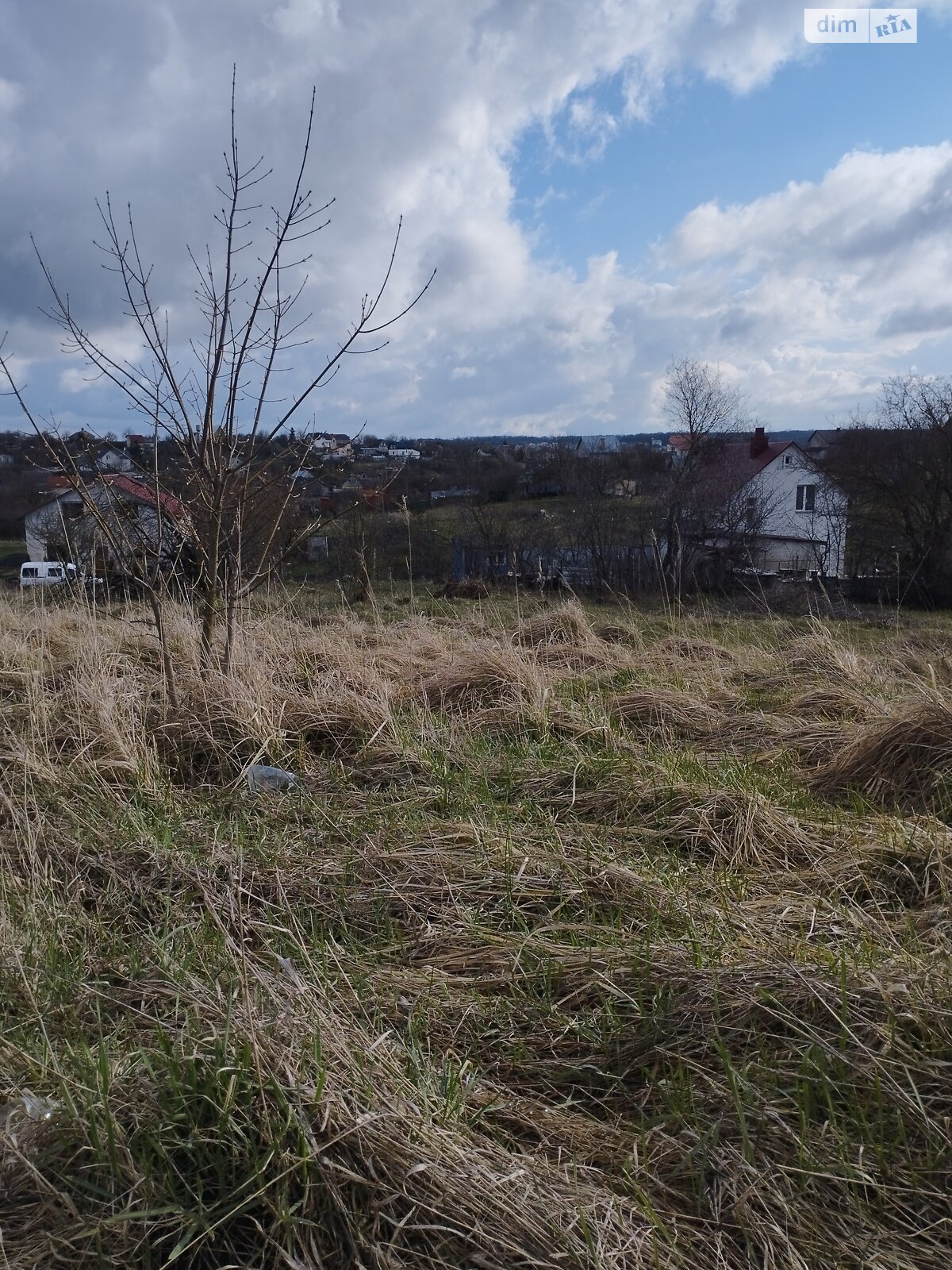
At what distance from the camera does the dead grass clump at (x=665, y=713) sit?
4656 millimetres

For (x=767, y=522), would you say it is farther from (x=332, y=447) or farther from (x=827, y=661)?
(x=332, y=447)

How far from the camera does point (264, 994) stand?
1.92m

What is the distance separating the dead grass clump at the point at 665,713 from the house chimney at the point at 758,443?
1381 inches

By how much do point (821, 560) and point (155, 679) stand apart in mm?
20281

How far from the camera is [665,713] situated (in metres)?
4.80

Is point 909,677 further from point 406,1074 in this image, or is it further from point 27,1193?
point 27,1193

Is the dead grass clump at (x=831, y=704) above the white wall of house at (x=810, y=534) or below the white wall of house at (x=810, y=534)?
below

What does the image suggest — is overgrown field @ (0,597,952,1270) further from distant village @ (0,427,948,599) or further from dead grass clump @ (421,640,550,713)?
distant village @ (0,427,948,599)

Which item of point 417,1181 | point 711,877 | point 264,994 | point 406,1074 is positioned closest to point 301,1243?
point 417,1181

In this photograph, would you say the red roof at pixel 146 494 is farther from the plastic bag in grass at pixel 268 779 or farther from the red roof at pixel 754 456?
the red roof at pixel 754 456

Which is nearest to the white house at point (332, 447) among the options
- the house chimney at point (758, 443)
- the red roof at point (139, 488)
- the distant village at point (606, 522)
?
the red roof at point (139, 488)

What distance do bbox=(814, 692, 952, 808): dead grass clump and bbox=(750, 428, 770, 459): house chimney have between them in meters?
35.8

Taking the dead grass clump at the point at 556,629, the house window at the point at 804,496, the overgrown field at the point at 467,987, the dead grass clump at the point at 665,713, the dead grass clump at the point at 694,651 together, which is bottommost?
the overgrown field at the point at 467,987

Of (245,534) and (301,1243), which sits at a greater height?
(245,534)
